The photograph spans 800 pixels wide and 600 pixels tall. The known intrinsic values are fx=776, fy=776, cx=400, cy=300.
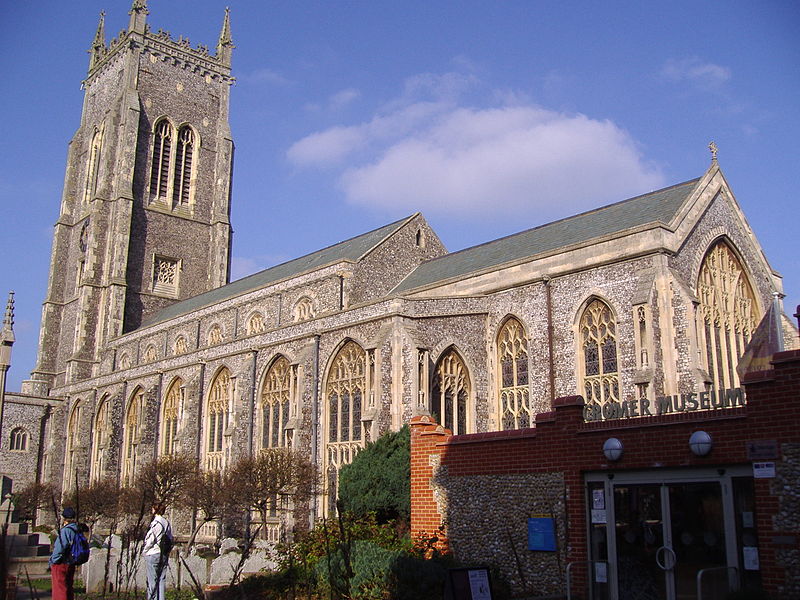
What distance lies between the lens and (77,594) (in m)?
16.1

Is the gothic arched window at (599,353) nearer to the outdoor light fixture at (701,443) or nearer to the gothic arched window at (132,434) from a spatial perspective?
the outdoor light fixture at (701,443)

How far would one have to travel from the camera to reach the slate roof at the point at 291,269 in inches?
1367

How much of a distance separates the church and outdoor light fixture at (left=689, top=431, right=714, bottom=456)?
26.6 inches

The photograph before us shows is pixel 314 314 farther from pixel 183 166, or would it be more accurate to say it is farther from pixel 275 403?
pixel 183 166

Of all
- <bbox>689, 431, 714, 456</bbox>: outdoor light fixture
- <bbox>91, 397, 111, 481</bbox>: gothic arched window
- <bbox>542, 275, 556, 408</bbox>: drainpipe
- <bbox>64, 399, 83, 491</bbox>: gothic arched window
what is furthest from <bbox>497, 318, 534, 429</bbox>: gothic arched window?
<bbox>64, 399, 83, 491</bbox>: gothic arched window

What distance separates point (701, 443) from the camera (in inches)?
419

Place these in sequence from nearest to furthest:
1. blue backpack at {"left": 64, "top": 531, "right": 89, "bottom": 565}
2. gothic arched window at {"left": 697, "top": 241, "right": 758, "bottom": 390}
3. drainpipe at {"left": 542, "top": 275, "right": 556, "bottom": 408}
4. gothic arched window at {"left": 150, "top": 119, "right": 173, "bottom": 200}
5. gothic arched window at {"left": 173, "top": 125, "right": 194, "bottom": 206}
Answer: blue backpack at {"left": 64, "top": 531, "right": 89, "bottom": 565} < gothic arched window at {"left": 697, "top": 241, "right": 758, "bottom": 390} < drainpipe at {"left": 542, "top": 275, "right": 556, "bottom": 408} < gothic arched window at {"left": 150, "top": 119, "right": 173, "bottom": 200} < gothic arched window at {"left": 173, "top": 125, "right": 194, "bottom": 206}

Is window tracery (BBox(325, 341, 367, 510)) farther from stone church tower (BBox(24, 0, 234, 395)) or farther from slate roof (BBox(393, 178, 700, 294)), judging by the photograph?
stone church tower (BBox(24, 0, 234, 395))

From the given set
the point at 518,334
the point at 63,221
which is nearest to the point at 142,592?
the point at 518,334

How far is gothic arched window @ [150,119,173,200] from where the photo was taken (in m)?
52.0

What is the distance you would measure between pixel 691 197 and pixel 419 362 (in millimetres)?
9396

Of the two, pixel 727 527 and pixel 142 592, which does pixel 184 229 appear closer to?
pixel 142 592

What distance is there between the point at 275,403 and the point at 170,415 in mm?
8857

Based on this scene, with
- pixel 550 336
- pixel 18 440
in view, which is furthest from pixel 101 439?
pixel 550 336
